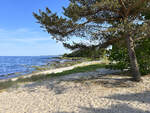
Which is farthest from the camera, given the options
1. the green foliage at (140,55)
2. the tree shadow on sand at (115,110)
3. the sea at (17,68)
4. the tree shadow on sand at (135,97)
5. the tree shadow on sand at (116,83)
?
the sea at (17,68)

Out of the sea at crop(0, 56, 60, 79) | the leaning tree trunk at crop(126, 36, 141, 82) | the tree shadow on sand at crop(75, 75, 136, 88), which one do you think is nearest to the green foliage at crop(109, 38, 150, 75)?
the leaning tree trunk at crop(126, 36, 141, 82)

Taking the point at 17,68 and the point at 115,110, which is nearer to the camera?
the point at 115,110

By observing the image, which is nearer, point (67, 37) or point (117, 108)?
point (117, 108)

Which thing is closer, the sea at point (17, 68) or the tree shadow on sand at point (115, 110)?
the tree shadow on sand at point (115, 110)

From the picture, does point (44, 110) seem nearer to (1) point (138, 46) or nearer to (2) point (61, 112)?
(2) point (61, 112)

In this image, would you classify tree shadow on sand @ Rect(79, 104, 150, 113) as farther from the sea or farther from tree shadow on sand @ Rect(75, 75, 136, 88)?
the sea

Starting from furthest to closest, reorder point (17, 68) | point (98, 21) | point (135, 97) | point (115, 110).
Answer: point (17, 68)
point (98, 21)
point (135, 97)
point (115, 110)

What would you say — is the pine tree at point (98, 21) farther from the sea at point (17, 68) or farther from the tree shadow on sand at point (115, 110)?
the sea at point (17, 68)

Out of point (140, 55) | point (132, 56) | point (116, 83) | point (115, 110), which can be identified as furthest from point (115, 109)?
point (140, 55)

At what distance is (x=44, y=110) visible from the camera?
3.94m

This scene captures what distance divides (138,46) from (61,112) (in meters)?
6.40

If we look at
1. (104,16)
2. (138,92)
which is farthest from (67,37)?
(138,92)

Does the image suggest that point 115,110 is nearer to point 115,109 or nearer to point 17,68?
point 115,109

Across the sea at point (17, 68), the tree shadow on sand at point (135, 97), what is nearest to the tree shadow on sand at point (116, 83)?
the tree shadow on sand at point (135, 97)
